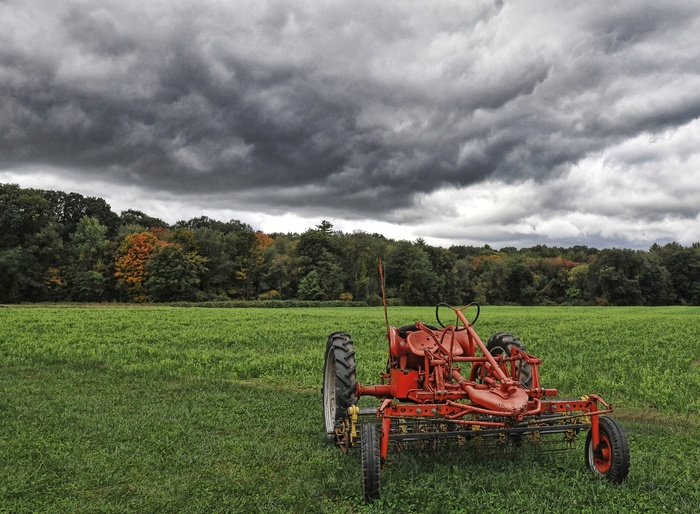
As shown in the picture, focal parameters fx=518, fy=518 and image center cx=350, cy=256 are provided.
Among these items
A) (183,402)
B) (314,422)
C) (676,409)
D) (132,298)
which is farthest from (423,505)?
(132,298)

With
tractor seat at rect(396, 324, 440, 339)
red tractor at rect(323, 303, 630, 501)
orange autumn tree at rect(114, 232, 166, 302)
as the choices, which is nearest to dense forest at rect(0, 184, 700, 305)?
orange autumn tree at rect(114, 232, 166, 302)

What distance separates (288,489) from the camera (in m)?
5.43

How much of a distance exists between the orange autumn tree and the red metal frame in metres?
70.4

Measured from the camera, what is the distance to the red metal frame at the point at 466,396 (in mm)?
5246

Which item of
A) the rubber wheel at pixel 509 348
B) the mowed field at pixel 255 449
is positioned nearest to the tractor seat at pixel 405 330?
the rubber wheel at pixel 509 348

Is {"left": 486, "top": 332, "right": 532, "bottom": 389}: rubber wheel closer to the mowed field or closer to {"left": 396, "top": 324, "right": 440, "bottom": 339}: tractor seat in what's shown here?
{"left": 396, "top": 324, "right": 440, "bottom": 339}: tractor seat

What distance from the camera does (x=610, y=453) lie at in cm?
541

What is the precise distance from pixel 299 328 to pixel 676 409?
63.0ft

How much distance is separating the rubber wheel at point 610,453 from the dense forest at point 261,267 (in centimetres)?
6991

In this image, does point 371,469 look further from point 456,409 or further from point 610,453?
point 610,453

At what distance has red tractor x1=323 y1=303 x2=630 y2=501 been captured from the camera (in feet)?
17.1

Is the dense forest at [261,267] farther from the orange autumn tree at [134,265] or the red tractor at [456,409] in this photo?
the red tractor at [456,409]

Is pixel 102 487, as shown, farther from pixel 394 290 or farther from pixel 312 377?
pixel 394 290

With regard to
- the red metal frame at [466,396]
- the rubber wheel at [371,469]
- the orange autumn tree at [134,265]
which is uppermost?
the orange autumn tree at [134,265]
